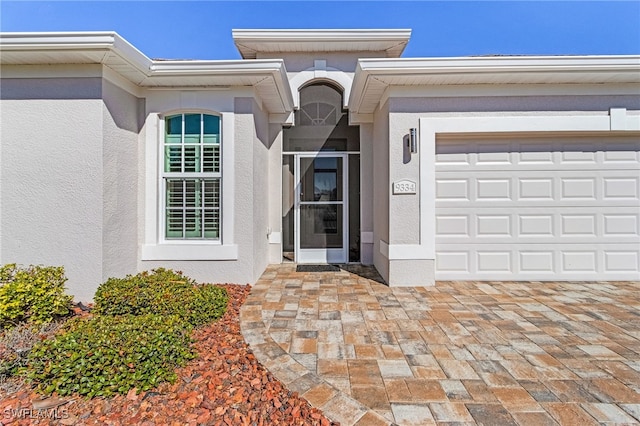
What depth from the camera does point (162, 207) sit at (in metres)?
5.62

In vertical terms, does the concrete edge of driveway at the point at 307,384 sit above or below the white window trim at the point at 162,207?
below

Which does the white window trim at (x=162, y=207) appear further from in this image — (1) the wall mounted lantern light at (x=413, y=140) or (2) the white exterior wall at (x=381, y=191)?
(1) the wall mounted lantern light at (x=413, y=140)

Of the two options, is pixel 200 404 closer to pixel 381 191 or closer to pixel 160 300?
pixel 160 300

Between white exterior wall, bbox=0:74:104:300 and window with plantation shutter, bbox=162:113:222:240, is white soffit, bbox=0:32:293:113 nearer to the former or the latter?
white exterior wall, bbox=0:74:104:300

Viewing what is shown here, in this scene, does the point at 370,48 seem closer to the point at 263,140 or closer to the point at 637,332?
the point at 263,140

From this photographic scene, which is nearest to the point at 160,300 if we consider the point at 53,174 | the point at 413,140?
the point at 53,174

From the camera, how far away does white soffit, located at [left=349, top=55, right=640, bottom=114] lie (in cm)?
500

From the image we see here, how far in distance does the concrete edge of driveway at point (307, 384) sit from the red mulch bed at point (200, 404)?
0.07m

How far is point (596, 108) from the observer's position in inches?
218

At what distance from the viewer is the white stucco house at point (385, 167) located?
15.3 feet

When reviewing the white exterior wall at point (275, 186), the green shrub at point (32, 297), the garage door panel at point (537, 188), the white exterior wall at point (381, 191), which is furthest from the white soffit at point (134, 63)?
the garage door panel at point (537, 188)

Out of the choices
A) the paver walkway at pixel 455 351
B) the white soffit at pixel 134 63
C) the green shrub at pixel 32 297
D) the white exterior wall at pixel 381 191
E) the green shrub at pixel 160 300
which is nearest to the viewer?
the paver walkway at pixel 455 351

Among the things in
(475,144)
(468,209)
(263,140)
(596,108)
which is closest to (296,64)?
(263,140)

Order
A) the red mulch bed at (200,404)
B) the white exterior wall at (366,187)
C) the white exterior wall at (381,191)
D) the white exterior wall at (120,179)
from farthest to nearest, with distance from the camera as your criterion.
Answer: the white exterior wall at (366,187), the white exterior wall at (381,191), the white exterior wall at (120,179), the red mulch bed at (200,404)
